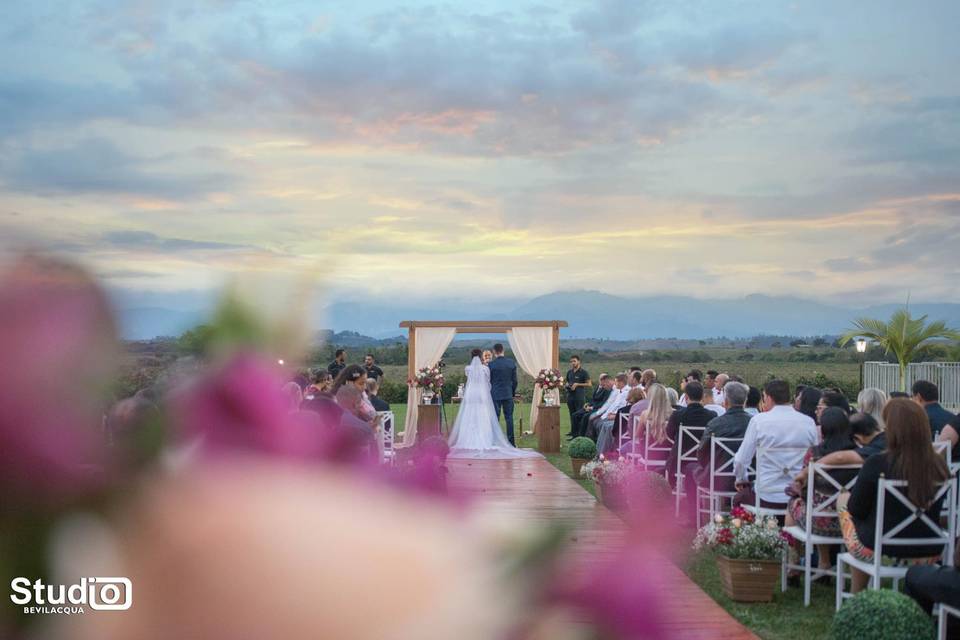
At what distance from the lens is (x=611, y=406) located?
1625 centimetres

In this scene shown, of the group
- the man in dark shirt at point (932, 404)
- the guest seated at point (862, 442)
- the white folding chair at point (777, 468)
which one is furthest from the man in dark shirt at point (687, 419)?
the guest seated at point (862, 442)

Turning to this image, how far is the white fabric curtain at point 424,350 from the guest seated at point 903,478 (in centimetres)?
1391

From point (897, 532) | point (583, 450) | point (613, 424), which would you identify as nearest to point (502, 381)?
point (613, 424)

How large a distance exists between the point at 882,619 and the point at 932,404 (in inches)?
181

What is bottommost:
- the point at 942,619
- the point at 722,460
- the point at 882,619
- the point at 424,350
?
the point at 942,619

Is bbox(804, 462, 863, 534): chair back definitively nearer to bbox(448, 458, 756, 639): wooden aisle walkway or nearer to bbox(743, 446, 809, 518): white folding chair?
bbox(743, 446, 809, 518): white folding chair

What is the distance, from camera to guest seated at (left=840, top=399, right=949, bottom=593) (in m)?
5.91

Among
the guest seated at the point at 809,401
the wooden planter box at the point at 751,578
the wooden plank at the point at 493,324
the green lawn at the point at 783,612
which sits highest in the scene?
the wooden plank at the point at 493,324

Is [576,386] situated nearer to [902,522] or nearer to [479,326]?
[479,326]

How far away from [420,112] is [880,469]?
6285 mm

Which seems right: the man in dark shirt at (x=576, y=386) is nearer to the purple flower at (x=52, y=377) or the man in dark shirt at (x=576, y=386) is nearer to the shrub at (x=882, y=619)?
the shrub at (x=882, y=619)

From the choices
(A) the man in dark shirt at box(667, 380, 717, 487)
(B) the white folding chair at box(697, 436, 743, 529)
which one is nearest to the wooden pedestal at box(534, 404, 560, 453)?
(A) the man in dark shirt at box(667, 380, 717, 487)

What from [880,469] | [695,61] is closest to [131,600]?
[880,469]

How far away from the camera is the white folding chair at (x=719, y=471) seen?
→ 907 centimetres
